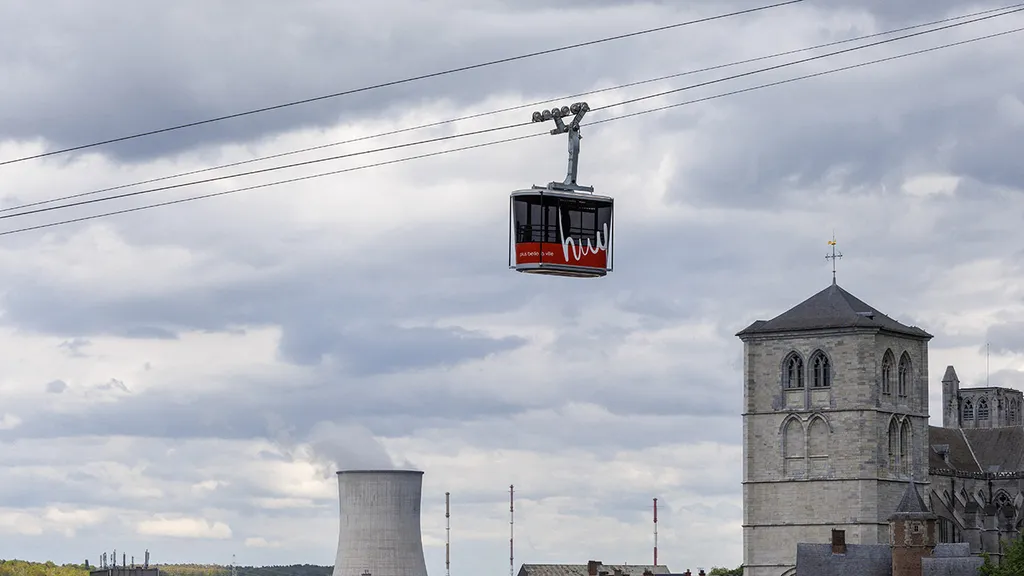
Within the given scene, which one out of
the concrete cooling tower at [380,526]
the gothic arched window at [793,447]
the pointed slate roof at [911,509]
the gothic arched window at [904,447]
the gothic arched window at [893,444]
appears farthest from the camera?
the gothic arched window at [904,447]

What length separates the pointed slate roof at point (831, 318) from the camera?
14225 centimetres

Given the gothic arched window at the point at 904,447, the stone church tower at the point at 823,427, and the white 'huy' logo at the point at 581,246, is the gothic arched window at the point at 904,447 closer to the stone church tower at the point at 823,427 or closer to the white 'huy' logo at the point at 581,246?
the stone church tower at the point at 823,427

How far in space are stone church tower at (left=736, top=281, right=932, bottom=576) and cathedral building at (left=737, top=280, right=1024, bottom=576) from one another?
0.06 m

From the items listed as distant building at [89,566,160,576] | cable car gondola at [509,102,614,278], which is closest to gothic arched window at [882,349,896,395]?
distant building at [89,566,160,576]

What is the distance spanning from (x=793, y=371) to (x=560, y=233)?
→ 91.8m

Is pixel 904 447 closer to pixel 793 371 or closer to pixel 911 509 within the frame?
pixel 793 371

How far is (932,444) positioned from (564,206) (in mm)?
112993

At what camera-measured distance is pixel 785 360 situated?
14375 centimetres

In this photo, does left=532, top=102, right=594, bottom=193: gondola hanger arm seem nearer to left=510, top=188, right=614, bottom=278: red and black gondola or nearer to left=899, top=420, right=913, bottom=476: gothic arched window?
left=510, top=188, right=614, bottom=278: red and black gondola

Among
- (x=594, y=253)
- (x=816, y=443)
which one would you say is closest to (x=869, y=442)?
(x=816, y=443)

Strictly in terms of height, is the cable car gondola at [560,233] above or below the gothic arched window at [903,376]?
below

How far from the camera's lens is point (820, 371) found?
5620 inches

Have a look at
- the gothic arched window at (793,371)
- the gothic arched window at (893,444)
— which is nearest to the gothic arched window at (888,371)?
the gothic arched window at (893,444)

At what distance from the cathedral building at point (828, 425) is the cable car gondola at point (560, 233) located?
87.0m
